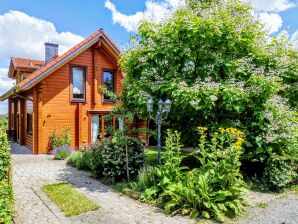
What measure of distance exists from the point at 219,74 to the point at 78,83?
29.5 feet

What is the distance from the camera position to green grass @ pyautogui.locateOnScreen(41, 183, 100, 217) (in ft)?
16.3

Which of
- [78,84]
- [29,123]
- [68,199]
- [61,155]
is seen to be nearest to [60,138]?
[61,155]

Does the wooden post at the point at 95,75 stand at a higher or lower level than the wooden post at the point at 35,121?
higher

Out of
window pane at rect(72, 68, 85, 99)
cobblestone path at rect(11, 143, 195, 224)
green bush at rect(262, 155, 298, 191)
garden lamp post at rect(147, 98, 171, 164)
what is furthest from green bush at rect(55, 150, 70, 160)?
green bush at rect(262, 155, 298, 191)

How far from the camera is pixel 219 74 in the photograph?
24.4 ft

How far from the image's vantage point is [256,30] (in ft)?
25.3

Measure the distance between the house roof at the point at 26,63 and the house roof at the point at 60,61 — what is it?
144 inches

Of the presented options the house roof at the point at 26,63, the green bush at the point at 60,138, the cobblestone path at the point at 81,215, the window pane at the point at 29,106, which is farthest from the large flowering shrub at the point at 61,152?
the house roof at the point at 26,63

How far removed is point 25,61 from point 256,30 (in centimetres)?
1662

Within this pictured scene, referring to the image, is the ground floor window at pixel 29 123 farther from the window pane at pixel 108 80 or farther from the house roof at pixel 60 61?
the window pane at pixel 108 80

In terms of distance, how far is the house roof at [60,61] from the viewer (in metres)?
11.3

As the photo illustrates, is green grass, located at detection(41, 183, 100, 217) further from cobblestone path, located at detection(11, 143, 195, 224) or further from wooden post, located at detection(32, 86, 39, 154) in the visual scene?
wooden post, located at detection(32, 86, 39, 154)

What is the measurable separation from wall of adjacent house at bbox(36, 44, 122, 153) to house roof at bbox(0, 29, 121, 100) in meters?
0.68

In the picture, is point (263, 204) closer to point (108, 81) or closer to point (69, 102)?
point (69, 102)
